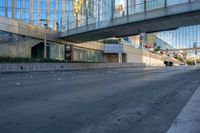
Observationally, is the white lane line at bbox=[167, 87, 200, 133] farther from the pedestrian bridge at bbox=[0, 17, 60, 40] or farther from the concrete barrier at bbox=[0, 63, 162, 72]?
the pedestrian bridge at bbox=[0, 17, 60, 40]

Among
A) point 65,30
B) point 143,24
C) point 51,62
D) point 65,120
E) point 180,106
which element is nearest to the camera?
point 65,120

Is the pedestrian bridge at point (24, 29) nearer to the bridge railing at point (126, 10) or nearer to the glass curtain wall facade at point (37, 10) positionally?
the bridge railing at point (126, 10)

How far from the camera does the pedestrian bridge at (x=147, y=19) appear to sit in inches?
1414

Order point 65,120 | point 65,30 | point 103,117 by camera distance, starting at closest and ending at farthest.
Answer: point 65,120
point 103,117
point 65,30

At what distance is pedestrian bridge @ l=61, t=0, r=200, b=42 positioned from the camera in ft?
118

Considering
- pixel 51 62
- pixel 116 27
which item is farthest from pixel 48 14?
pixel 116 27

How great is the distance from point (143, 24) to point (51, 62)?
16272 millimetres

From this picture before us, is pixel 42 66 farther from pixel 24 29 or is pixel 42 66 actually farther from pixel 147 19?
pixel 147 19

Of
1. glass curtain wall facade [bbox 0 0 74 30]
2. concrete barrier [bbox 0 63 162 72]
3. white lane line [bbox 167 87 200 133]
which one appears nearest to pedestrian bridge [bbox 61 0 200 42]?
concrete barrier [bbox 0 63 162 72]

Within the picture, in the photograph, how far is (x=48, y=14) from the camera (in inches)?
3275

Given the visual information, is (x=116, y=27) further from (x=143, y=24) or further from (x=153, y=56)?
(x=153, y=56)

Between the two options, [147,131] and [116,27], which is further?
[116,27]

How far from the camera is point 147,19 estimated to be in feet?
129

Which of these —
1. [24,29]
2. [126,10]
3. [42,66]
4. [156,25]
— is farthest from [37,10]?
[156,25]
